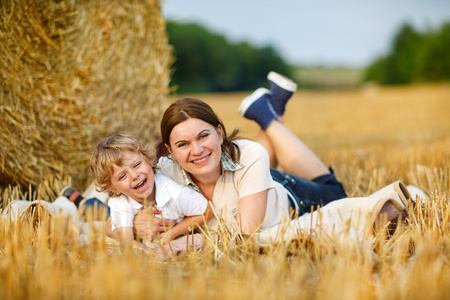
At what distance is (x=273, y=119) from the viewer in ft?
Result: 8.11

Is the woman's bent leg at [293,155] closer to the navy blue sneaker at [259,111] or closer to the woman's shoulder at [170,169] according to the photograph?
the navy blue sneaker at [259,111]

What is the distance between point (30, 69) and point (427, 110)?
26.4 feet

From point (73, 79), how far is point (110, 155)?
118 centimetres

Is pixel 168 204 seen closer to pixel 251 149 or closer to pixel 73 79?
pixel 251 149

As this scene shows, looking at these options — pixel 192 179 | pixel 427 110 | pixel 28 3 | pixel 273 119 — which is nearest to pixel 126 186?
pixel 192 179

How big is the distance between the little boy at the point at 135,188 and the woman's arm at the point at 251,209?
0.54 ft

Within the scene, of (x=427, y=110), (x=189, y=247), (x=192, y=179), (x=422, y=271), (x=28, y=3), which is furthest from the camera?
(x=427, y=110)

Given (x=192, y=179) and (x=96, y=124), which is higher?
(x=96, y=124)

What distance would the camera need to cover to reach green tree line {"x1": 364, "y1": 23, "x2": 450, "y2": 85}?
29594 millimetres

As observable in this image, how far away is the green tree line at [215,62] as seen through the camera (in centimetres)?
3017

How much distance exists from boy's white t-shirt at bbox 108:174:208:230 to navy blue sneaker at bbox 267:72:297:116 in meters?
1.01

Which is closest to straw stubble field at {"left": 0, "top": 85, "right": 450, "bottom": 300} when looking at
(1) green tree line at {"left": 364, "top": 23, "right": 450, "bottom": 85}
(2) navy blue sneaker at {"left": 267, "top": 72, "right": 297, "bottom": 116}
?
(2) navy blue sneaker at {"left": 267, "top": 72, "right": 297, "bottom": 116}

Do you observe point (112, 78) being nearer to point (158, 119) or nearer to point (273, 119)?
point (158, 119)

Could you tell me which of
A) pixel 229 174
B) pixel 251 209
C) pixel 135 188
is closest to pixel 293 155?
pixel 229 174
